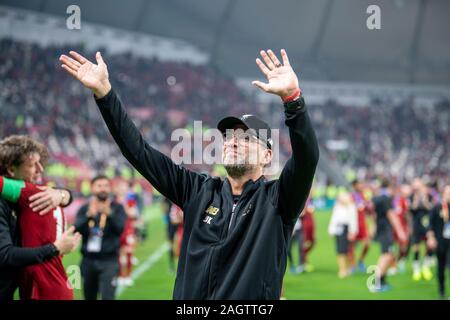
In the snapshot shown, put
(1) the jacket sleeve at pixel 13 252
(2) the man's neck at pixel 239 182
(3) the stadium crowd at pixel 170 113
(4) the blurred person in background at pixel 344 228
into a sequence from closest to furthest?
1. (2) the man's neck at pixel 239 182
2. (1) the jacket sleeve at pixel 13 252
3. (4) the blurred person in background at pixel 344 228
4. (3) the stadium crowd at pixel 170 113

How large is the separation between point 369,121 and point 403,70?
19.2ft

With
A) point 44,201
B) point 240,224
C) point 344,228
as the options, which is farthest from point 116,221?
point 344,228

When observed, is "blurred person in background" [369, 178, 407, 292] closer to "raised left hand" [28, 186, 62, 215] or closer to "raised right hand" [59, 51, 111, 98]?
"raised left hand" [28, 186, 62, 215]

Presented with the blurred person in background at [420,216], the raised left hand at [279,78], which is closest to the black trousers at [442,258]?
the blurred person in background at [420,216]

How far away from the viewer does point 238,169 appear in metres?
3.75

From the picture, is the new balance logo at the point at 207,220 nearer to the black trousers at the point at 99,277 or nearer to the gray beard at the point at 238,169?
the gray beard at the point at 238,169

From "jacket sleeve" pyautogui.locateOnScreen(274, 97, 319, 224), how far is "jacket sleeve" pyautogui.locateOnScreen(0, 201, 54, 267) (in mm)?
1723

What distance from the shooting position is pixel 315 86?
49.6 m

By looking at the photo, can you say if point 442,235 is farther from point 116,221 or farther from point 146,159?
point 146,159

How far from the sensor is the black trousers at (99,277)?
791 cm

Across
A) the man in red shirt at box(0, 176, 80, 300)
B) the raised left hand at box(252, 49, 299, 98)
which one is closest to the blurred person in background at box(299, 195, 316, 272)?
the man in red shirt at box(0, 176, 80, 300)

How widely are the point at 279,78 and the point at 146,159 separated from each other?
924 mm

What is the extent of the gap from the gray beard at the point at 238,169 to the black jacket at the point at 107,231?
4.61 metres

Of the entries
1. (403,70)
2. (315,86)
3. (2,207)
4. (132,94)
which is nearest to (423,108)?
(403,70)
